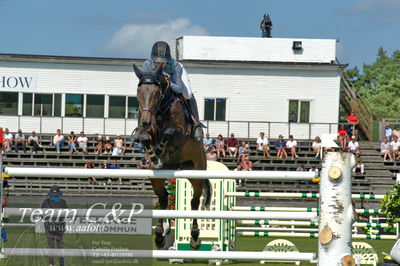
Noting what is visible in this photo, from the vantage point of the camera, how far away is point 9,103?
1380 inches

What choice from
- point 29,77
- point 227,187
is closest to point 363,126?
point 29,77

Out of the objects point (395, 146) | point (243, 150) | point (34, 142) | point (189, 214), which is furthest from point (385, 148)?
point (189, 214)

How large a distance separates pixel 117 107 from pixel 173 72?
27.0 meters

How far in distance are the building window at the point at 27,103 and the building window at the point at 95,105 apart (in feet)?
A: 7.87

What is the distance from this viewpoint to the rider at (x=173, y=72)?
27.3ft

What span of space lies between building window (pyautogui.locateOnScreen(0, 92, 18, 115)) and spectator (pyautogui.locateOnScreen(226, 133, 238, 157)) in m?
9.80

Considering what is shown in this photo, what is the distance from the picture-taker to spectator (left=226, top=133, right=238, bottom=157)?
100 ft

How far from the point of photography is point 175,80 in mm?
8508

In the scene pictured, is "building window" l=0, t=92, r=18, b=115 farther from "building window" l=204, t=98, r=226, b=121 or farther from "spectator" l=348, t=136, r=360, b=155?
"spectator" l=348, t=136, r=360, b=155

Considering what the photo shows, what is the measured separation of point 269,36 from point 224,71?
342 centimetres

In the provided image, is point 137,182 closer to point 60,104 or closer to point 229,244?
point 60,104

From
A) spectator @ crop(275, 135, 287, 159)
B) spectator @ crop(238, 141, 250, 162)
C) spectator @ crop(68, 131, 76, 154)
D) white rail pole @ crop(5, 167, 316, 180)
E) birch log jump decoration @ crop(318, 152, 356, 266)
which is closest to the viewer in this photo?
birch log jump decoration @ crop(318, 152, 356, 266)

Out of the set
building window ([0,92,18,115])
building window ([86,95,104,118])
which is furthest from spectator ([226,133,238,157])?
building window ([0,92,18,115])

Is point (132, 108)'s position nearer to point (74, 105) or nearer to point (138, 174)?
point (74, 105)
